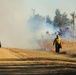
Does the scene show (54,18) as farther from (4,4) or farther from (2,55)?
(2,55)

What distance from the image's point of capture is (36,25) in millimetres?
74625

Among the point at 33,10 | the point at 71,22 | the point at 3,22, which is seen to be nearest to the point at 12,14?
the point at 3,22

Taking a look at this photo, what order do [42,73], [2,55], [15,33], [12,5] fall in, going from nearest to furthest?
[42,73] → [2,55] → [15,33] → [12,5]

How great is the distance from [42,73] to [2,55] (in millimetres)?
12740

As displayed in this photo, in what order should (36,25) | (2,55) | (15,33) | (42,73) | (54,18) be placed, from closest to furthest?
(42,73), (2,55), (15,33), (36,25), (54,18)

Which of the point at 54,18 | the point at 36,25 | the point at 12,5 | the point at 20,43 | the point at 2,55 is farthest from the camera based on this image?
the point at 54,18

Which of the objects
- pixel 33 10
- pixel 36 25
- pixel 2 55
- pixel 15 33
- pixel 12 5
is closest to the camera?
pixel 2 55

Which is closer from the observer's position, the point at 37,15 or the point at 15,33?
the point at 15,33

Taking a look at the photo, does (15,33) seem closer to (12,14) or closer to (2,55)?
(12,14)

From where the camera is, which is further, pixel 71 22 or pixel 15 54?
pixel 71 22

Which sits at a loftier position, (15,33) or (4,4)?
(4,4)

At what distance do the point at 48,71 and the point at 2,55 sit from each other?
1204cm

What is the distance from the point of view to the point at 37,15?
93.2m

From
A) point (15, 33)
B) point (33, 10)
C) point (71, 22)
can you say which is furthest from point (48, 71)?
point (71, 22)
